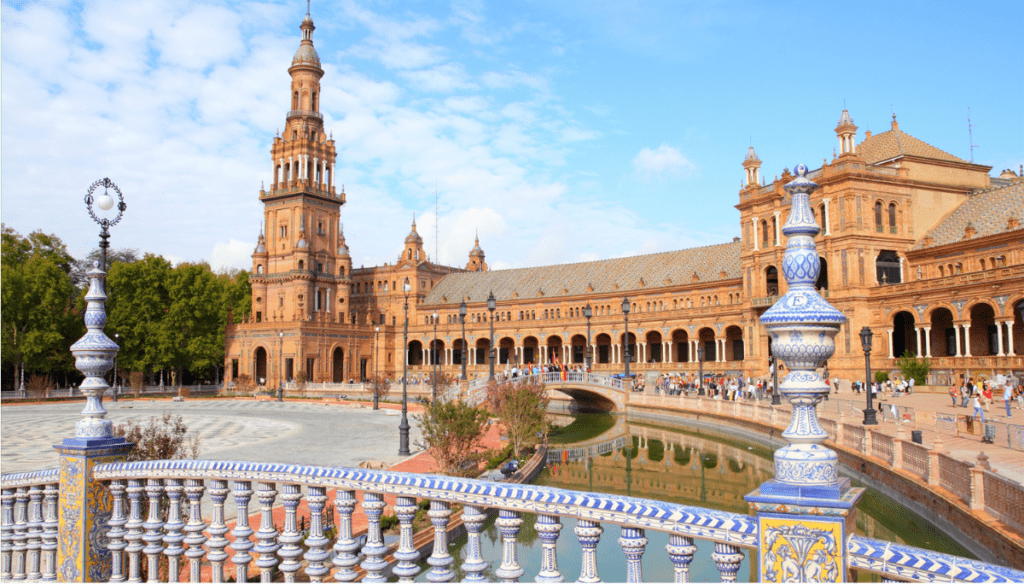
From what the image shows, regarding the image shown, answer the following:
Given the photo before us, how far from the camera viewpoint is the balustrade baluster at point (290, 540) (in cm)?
495

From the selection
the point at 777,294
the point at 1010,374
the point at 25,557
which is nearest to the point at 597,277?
the point at 777,294

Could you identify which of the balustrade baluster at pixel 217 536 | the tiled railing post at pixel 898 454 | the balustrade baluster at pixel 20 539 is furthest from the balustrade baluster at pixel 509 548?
the tiled railing post at pixel 898 454

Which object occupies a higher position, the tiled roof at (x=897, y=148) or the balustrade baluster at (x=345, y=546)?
the tiled roof at (x=897, y=148)

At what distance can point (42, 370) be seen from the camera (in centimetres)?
5725

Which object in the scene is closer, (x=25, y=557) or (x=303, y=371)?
(x=25, y=557)

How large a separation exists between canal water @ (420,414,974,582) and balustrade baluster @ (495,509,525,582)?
31cm

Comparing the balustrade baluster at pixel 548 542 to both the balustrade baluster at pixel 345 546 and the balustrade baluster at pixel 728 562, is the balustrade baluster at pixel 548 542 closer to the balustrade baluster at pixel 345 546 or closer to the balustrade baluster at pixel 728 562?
the balustrade baluster at pixel 728 562

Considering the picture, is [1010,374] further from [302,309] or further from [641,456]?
[302,309]

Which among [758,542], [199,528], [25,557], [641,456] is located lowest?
[641,456]

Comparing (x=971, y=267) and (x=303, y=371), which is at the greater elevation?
(x=971, y=267)

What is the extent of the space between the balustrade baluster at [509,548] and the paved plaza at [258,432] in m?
15.9

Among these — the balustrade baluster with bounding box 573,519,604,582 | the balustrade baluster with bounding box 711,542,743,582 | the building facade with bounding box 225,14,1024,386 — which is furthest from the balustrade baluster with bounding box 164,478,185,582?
the building facade with bounding box 225,14,1024,386

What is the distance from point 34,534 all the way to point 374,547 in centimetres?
377

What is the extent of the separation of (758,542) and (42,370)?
218ft
